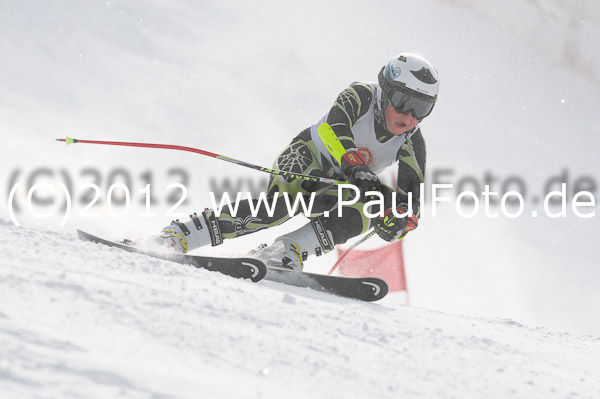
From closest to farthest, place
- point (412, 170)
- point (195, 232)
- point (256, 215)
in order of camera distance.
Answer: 1. point (195, 232)
2. point (256, 215)
3. point (412, 170)

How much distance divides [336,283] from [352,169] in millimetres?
950

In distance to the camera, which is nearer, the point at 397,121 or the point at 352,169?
the point at 352,169

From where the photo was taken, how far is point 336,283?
3.38 m

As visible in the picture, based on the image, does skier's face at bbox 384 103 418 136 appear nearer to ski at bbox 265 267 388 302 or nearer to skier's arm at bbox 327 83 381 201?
skier's arm at bbox 327 83 381 201

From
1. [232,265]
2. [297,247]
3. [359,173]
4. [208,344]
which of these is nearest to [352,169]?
[359,173]

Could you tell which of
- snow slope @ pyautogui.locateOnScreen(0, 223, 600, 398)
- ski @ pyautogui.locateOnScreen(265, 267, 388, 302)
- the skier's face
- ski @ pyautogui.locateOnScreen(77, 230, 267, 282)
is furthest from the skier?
snow slope @ pyautogui.locateOnScreen(0, 223, 600, 398)

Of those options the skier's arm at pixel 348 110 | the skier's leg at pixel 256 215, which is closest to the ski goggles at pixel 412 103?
the skier's arm at pixel 348 110

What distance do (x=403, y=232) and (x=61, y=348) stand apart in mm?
2887

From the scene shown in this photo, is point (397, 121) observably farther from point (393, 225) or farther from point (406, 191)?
point (393, 225)

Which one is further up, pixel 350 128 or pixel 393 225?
pixel 350 128

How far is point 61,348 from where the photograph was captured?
4.87 feet

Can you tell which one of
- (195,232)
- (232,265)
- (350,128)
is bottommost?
(232,265)

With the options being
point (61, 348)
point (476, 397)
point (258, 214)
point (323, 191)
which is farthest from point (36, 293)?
point (323, 191)

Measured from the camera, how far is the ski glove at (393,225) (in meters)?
3.99
